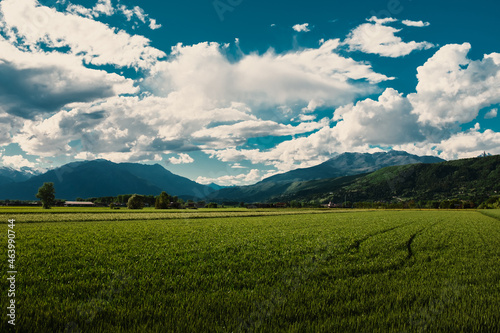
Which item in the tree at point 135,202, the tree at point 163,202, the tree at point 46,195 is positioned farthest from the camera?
the tree at point 163,202

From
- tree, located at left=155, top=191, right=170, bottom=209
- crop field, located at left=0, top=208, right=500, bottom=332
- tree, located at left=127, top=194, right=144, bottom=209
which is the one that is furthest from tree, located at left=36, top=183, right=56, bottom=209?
crop field, located at left=0, top=208, right=500, bottom=332

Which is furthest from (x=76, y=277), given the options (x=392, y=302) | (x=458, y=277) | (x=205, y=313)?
(x=458, y=277)

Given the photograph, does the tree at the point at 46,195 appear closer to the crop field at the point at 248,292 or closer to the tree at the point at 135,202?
the tree at the point at 135,202

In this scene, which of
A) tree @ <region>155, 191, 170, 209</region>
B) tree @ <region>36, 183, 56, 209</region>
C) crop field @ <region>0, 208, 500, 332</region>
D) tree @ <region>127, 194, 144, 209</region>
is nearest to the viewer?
crop field @ <region>0, 208, 500, 332</region>

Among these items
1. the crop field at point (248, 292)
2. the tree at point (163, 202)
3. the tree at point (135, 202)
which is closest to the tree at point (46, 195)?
the tree at point (135, 202)

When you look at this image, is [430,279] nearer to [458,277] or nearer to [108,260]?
[458,277]

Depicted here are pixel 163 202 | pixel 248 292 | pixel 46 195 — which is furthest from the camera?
pixel 163 202

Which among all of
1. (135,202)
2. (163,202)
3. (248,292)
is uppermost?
(248,292)

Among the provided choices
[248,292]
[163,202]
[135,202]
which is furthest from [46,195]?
[248,292]

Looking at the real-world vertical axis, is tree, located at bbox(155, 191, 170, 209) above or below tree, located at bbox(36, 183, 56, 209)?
below

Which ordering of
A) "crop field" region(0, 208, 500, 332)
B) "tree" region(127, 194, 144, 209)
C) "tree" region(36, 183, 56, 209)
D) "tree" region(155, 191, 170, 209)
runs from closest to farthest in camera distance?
"crop field" region(0, 208, 500, 332)
"tree" region(36, 183, 56, 209)
"tree" region(127, 194, 144, 209)
"tree" region(155, 191, 170, 209)

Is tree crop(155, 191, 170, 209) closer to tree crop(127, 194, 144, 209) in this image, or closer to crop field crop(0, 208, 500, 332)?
tree crop(127, 194, 144, 209)

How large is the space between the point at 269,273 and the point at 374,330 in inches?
265

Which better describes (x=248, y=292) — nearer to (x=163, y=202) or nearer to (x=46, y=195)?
(x=46, y=195)
